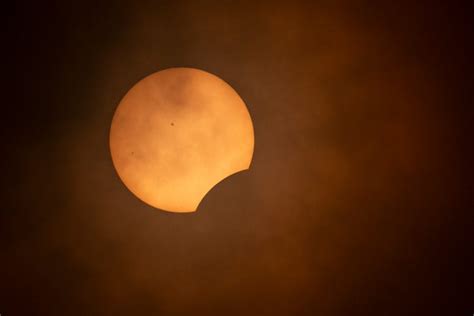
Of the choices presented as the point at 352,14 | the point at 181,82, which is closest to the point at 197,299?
the point at 181,82

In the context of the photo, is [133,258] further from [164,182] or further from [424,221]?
[424,221]

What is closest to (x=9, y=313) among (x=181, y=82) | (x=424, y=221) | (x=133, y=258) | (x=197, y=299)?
(x=133, y=258)

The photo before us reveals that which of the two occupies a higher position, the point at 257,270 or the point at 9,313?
the point at 257,270

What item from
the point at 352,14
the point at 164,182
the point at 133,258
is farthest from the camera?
the point at 133,258

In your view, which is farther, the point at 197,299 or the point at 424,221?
the point at 197,299

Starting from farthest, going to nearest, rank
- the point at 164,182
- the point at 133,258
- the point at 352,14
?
the point at 133,258, the point at 164,182, the point at 352,14

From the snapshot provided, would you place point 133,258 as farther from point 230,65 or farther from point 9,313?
point 230,65

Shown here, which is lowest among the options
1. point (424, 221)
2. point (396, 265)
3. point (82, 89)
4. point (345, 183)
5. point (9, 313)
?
point (9, 313)
